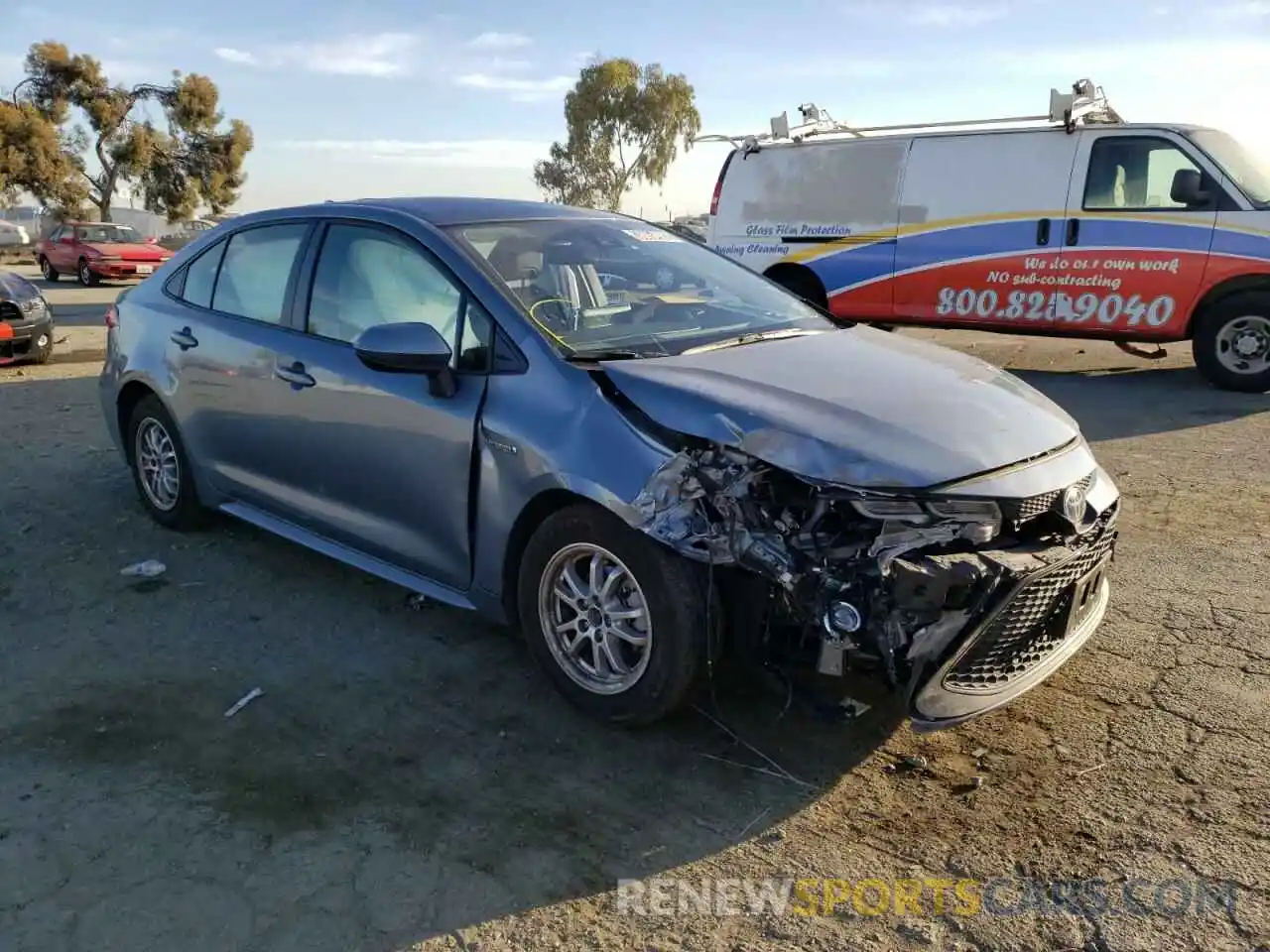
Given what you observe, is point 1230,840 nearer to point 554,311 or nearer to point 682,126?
point 554,311

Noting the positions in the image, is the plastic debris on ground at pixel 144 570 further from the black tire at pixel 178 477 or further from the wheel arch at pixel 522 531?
the wheel arch at pixel 522 531

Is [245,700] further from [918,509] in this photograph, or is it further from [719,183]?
[719,183]

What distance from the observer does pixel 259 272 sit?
481 cm

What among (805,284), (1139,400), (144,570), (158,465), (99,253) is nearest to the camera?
(144,570)

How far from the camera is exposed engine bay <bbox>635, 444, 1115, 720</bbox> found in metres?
2.89

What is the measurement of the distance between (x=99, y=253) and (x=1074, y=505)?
2410 centimetres

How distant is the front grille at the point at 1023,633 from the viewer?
299cm

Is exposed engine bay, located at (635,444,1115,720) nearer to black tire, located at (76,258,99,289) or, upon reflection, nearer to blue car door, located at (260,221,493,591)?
blue car door, located at (260,221,493,591)

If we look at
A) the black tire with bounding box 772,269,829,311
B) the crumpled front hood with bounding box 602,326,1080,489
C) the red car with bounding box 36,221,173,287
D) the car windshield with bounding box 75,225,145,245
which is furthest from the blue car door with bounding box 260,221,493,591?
the car windshield with bounding box 75,225,145,245

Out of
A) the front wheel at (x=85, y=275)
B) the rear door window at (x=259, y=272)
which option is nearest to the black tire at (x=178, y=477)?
the rear door window at (x=259, y=272)

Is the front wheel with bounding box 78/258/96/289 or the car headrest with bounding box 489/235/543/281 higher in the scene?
the car headrest with bounding box 489/235/543/281

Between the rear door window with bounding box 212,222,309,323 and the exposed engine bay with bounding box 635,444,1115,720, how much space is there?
2328mm

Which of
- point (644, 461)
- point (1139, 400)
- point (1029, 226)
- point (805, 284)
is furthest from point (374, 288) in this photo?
point (805, 284)

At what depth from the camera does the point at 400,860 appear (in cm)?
285
